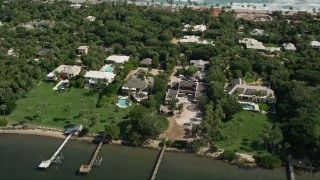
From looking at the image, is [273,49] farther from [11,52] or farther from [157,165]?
[11,52]

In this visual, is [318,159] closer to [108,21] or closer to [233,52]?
[233,52]

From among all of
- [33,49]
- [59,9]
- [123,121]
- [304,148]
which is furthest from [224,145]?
[59,9]

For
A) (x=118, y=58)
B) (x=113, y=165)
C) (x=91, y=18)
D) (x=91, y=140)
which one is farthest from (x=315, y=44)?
(x=113, y=165)

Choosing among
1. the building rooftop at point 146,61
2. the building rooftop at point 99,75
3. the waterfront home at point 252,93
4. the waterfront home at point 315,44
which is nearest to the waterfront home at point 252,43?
the waterfront home at point 315,44

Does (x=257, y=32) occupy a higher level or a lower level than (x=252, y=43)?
higher

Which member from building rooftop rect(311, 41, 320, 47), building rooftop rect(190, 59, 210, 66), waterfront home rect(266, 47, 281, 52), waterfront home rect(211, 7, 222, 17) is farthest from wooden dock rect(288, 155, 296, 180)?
waterfront home rect(211, 7, 222, 17)

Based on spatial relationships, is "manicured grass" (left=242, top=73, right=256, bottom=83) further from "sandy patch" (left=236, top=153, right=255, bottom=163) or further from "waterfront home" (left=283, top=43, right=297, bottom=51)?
"sandy patch" (left=236, top=153, right=255, bottom=163)

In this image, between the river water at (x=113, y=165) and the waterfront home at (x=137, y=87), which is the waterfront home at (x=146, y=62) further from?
the river water at (x=113, y=165)
